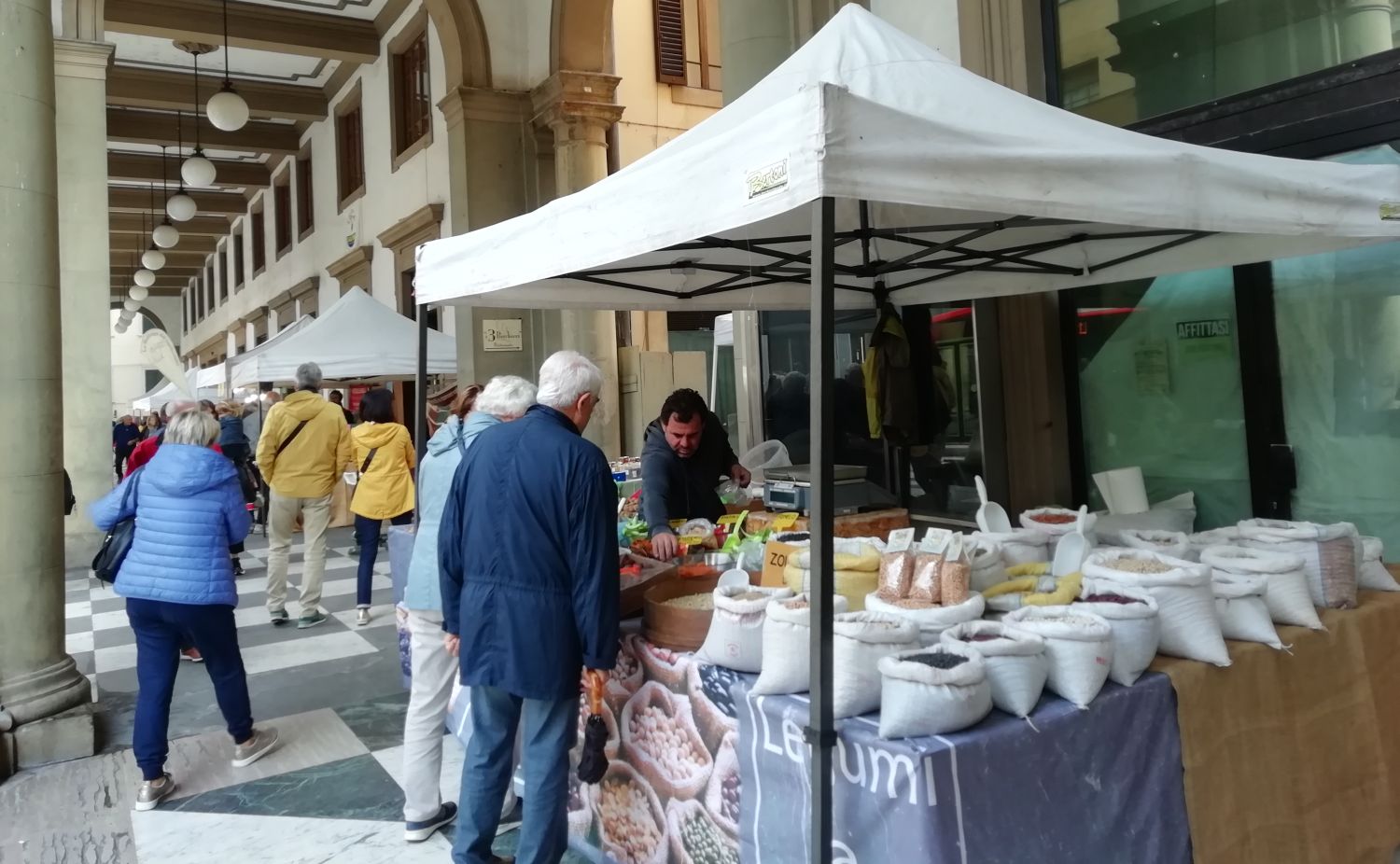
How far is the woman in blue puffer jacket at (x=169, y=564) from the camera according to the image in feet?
11.8

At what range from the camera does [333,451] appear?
22.0 ft

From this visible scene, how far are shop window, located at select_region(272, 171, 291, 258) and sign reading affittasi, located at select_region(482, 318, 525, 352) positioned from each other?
11.5m

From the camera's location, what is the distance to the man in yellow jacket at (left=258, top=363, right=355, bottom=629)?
6.53 meters

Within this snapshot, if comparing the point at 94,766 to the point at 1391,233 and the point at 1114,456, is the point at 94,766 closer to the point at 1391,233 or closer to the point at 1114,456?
the point at 1114,456

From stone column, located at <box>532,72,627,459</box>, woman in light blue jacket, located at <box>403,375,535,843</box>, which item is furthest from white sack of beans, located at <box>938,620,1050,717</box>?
stone column, located at <box>532,72,627,459</box>

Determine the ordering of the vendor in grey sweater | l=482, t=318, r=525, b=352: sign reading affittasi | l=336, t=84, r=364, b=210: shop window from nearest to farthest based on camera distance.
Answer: the vendor in grey sweater < l=482, t=318, r=525, b=352: sign reading affittasi < l=336, t=84, r=364, b=210: shop window

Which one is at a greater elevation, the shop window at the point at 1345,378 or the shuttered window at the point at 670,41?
the shuttered window at the point at 670,41

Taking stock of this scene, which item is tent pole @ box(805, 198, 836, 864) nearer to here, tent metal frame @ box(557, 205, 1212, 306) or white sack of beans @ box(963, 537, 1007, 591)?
white sack of beans @ box(963, 537, 1007, 591)

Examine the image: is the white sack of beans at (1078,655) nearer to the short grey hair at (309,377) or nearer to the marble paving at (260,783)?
the marble paving at (260,783)

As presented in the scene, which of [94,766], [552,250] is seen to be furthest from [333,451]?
[552,250]

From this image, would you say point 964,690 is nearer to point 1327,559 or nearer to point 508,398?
point 1327,559

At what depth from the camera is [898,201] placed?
196cm

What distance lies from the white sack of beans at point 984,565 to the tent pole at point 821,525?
812 millimetres

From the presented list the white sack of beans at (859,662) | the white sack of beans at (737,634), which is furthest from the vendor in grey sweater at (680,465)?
the white sack of beans at (859,662)
